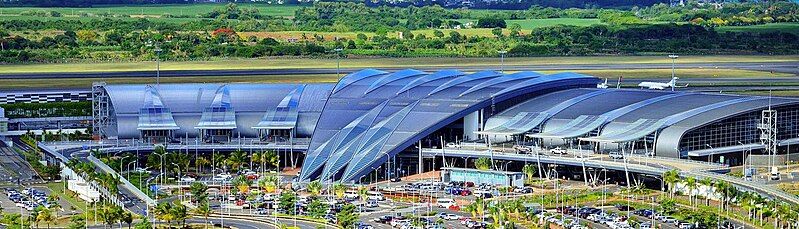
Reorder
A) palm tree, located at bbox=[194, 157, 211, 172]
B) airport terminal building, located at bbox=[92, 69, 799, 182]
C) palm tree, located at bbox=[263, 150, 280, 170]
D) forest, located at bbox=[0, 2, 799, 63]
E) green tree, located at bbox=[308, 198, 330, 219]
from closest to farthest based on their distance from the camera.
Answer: green tree, located at bbox=[308, 198, 330, 219]
airport terminal building, located at bbox=[92, 69, 799, 182]
palm tree, located at bbox=[194, 157, 211, 172]
palm tree, located at bbox=[263, 150, 280, 170]
forest, located at bbox=[0, 2, 799, 63]

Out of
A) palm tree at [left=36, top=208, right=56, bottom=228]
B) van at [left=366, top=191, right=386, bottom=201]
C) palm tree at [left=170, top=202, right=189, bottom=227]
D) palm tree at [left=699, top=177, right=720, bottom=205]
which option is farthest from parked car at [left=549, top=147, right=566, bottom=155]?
palm tree at [left=36, top=208, right=56, bottom=228]

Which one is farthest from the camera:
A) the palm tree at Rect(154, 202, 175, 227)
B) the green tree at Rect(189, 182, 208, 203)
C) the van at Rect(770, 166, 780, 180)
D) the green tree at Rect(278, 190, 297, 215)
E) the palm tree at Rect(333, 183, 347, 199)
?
the van at Rect(770, 166, 780, 180)

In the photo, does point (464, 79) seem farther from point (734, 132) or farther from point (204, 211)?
point (204, 211)

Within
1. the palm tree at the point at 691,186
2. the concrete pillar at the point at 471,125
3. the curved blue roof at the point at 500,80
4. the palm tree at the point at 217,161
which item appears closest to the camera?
the palm tree at the point at 691,186

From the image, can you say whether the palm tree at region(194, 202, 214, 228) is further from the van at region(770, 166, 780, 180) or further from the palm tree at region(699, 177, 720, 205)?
the van at region(770, 166, 780, 180)

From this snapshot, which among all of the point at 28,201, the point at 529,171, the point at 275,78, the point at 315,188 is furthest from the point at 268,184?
the point at 275,78

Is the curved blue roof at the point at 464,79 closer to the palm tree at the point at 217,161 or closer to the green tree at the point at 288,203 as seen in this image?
the palm tree at the point at 217,161

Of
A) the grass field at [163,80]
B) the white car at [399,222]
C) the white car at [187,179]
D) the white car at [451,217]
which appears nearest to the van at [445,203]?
the white car at [451,217]
